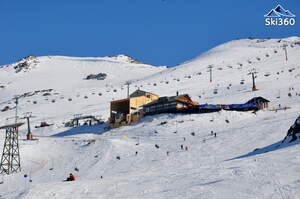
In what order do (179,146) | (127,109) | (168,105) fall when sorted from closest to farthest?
(179,146) < (168,105) < (127,109)

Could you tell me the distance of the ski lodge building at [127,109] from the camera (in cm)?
5532

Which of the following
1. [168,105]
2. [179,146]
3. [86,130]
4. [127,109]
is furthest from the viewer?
[127,109]

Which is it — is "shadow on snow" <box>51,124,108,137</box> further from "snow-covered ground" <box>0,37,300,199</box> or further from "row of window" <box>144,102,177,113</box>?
"row of window" <box>144,102,177,113</box>

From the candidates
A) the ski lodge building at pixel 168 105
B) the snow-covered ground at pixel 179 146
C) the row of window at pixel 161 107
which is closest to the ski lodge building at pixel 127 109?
the row of window at pixel 161 107

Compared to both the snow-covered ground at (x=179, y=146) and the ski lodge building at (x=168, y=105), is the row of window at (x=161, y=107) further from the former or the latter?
the snow-covered ground at (x=179, y=146)

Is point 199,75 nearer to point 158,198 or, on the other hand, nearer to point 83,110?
point 83,110

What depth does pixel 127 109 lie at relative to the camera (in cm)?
6047

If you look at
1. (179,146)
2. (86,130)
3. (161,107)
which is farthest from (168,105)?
(179,146)

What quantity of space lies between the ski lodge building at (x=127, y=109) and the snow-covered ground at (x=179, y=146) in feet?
6.88

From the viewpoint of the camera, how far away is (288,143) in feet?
76.3

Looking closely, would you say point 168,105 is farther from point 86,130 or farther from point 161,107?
point 86,130

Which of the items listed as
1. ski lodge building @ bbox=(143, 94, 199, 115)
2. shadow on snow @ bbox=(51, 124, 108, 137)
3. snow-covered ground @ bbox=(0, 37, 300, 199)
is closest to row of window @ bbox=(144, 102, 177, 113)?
ski lodge building @ bbox=(143, 94, 199, 115)

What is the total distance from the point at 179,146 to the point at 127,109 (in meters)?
24.6

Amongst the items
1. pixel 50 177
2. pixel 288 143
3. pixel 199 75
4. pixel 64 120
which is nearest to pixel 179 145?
pixel 50 177
